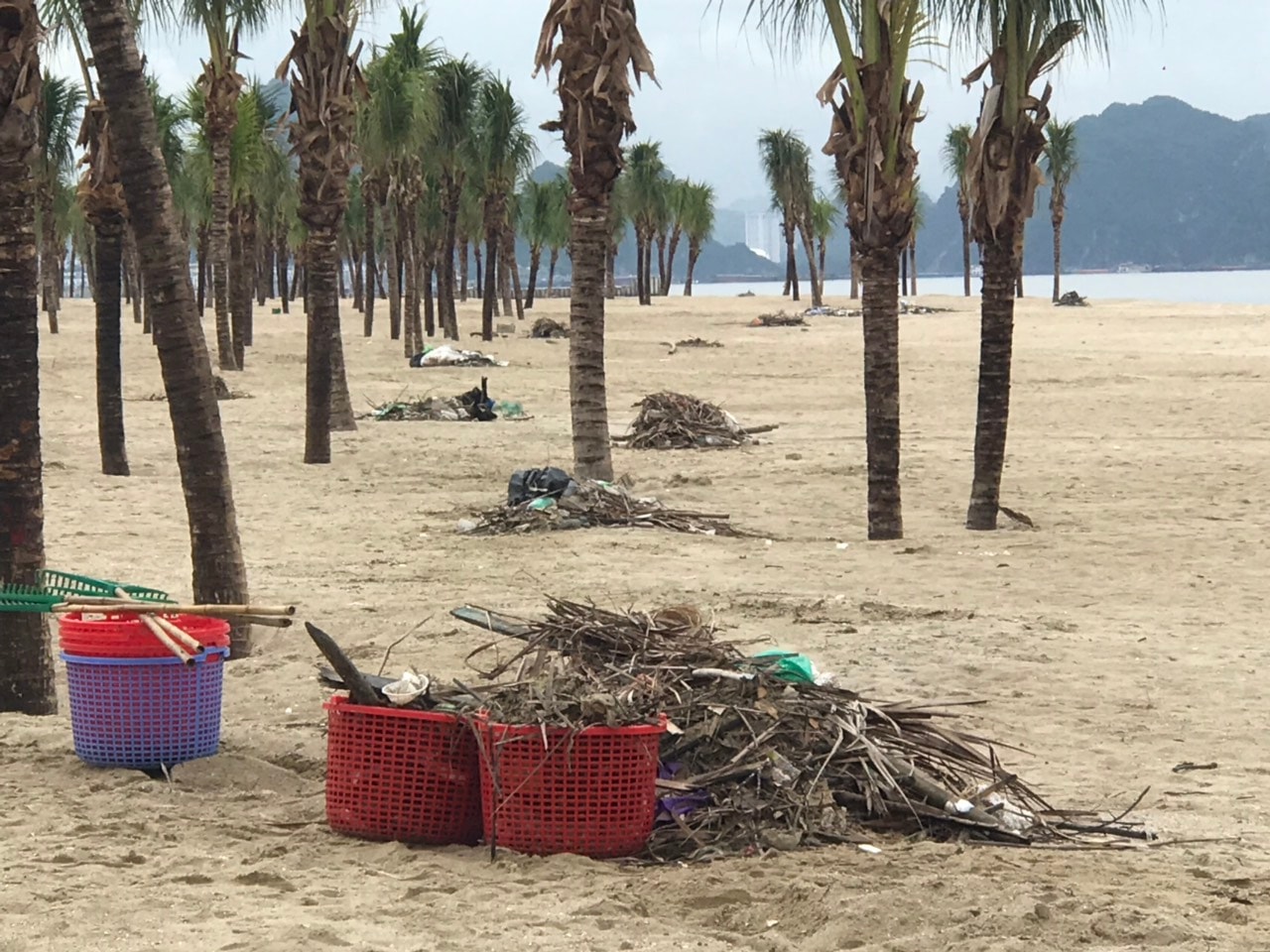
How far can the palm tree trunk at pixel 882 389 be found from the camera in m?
13.0

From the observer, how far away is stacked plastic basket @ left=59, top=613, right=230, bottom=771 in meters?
6.03

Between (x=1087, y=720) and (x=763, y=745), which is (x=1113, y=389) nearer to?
(x=1087, y=720)

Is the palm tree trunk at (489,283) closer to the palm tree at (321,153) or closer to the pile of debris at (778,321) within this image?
the pile of debris at (778,321)

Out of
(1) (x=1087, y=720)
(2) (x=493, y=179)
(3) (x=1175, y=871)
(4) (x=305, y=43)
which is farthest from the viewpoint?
(2) (x=493, y=179)

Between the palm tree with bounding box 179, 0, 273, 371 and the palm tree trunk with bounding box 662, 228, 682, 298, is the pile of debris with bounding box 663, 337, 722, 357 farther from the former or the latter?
the palm tree trunk with bounding box 662, 228, 682, 298

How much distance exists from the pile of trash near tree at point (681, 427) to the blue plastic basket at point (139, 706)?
45.6 ft

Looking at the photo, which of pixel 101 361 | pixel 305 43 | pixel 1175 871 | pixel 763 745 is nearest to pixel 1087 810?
pixel 1175 871

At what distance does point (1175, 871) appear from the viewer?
16.7 ft

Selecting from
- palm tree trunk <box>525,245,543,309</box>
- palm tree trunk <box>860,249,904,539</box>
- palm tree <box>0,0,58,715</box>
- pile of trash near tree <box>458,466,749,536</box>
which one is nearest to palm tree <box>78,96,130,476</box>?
pile of trash near tree <box>458,466,749,536</box>

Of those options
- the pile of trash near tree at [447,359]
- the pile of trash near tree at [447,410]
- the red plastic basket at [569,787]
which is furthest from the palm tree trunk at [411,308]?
the red plastic basket at [569,787]

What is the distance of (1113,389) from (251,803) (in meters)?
23.8

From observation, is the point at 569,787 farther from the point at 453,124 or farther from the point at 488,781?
the point at 453,124

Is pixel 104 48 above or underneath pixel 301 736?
above

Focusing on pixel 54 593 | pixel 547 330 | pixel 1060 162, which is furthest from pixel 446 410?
pixel 1060 162
